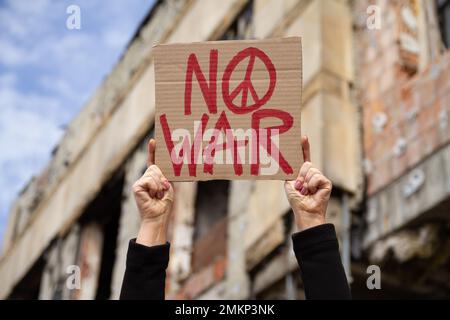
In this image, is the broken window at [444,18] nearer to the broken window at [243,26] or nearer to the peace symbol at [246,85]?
the broken window at [243,26]

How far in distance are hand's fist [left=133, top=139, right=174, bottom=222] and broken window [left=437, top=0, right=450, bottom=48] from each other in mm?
4904

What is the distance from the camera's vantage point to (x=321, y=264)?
2.28 meters

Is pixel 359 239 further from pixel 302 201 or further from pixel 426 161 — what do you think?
pixel 302 201

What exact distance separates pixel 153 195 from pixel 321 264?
1.98 feet

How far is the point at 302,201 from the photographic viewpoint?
2.53 meters

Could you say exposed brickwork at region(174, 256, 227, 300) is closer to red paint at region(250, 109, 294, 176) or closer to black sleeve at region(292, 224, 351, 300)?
red paint at region(250, 109, 294, 176)

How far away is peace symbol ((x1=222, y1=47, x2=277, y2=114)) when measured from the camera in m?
2.69

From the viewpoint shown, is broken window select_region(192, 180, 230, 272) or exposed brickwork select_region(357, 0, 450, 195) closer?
exposed brickwork select_region(357, 0, 450, 195)

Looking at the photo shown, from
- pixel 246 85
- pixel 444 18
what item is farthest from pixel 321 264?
pixel 444 18

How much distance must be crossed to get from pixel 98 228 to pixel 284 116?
9576 millimetres

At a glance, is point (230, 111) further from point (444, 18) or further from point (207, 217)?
point (207, 217)

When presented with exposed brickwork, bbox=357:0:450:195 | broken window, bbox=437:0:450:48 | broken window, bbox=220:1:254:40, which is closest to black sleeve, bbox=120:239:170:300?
exposed brickwork, bbox=357:0:450:195

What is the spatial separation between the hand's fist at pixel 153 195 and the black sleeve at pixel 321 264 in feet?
1.46

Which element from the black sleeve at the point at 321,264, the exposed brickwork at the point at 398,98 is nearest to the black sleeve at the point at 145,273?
the black sleeve at the point at 321,264
